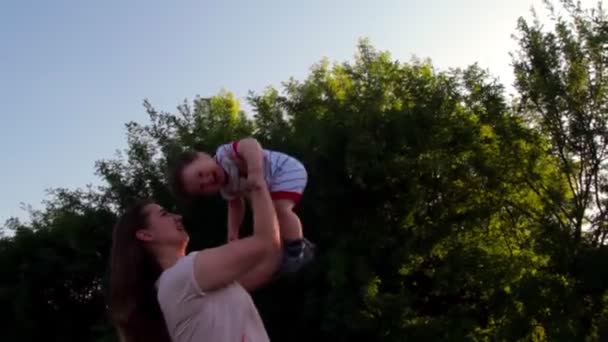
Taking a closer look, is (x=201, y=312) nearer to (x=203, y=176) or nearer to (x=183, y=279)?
(x=183, y=279)

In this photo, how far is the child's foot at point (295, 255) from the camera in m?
3.69

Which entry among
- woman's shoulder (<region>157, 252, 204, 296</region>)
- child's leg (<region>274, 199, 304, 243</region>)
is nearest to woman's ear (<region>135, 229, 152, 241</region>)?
woman's shoulder (<region>157, 252, 204, 296</region>)

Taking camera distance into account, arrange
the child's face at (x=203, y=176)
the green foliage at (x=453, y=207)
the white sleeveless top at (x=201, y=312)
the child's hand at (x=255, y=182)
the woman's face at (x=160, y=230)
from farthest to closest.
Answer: the green foliage at (x=453, y=207), the child's face at (x=203, y=176), the woman's face at (x=160, y=230), the child's hand at (x=255, y=182), the white sleeveless top at (x=201, y=312)

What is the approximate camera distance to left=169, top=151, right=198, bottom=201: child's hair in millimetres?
4180

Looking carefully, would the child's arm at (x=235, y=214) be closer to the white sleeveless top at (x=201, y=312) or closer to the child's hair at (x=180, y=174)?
the child's hair at (x=180, y=174)

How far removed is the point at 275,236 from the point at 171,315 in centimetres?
41

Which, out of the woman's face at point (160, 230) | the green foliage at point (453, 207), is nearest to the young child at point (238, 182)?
the woman's face at point (160, 230)

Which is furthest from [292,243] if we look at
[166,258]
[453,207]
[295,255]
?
[453,207]

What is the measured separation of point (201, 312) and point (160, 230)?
14.5 inches

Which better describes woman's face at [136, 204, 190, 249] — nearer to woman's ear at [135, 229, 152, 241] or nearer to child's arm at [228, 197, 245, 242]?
woman's ear at [135, 229, 152, 241]

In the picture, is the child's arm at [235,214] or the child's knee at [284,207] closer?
the child's knee at [284,207]

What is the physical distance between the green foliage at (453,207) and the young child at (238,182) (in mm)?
Result: 11931

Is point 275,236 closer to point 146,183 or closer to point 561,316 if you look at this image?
point 561,316

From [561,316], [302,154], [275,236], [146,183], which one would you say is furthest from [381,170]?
[275,236]
